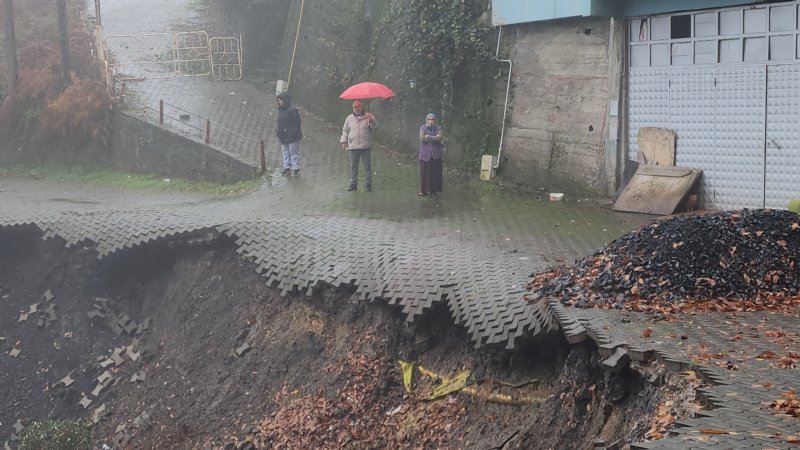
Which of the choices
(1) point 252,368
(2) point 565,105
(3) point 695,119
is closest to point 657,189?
(3) point 695,119

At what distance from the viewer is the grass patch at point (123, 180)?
63.4 ft

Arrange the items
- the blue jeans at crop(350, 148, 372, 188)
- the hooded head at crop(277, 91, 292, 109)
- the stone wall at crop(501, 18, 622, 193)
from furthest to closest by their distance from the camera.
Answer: the hooded head at crop(277, 91, 292, 109) → the blue jeans at crop(350, 148, 372, 188) → the stone wall at crop(501, 18, 622, 193)

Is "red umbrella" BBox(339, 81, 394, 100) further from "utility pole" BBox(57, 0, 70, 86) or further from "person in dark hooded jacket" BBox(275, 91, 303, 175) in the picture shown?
"utility pole" BBox(57, 0, 70, 86)

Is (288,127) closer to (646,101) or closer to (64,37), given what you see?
(646,101)

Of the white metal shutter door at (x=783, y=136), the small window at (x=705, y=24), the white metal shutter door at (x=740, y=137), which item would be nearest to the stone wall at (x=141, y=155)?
the small window at (x=705, y=24)

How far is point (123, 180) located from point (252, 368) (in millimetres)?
10031

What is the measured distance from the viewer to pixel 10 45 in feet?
76.6

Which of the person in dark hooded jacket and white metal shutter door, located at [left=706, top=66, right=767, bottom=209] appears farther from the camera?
the person in dark hooded jacket

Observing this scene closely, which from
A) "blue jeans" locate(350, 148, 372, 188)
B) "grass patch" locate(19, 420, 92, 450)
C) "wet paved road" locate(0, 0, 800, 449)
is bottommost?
"grass patch" locate(19, 420, 92, 450)

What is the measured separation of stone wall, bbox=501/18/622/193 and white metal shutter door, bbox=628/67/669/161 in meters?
0.25

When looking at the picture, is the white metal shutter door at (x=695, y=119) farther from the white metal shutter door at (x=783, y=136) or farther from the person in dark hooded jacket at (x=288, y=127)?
the person in dark hooded jacket at (x=288, y=127)

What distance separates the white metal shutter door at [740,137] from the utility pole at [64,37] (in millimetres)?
15764

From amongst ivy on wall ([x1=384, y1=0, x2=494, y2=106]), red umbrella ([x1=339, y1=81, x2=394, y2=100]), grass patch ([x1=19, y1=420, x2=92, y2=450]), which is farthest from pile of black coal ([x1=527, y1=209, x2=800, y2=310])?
ivy on wall ([x1=384, y1=0, x2=494, y2=106])

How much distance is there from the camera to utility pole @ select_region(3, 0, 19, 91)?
76.0 ft
